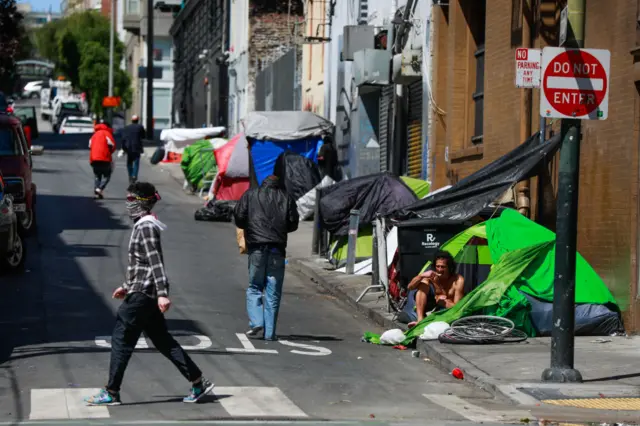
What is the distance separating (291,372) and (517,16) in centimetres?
750

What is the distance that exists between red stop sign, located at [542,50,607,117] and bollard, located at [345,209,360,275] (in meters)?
8.10

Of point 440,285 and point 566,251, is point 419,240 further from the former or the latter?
point 566,251

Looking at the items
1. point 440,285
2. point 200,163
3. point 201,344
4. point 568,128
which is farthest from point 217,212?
point 568,128

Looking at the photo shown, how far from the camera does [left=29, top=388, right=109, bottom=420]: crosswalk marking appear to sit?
357 inches

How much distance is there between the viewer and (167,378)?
10.8m

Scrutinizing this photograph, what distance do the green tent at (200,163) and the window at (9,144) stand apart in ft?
33.6

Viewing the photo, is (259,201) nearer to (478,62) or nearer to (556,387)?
(556,387)

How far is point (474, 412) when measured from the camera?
380 inches

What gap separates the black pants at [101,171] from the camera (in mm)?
30031

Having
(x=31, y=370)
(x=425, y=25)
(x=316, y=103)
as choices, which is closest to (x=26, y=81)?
(x=316, y=103)

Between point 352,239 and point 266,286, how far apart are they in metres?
5.53

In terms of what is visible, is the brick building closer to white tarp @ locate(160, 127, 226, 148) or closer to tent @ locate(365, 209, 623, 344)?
tent @ locate(365, 209, 623, 344)

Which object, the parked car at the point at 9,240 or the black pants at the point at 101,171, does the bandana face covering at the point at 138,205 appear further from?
the black pants at the point at 101,171

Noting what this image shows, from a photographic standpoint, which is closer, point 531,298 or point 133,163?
point 531,298
